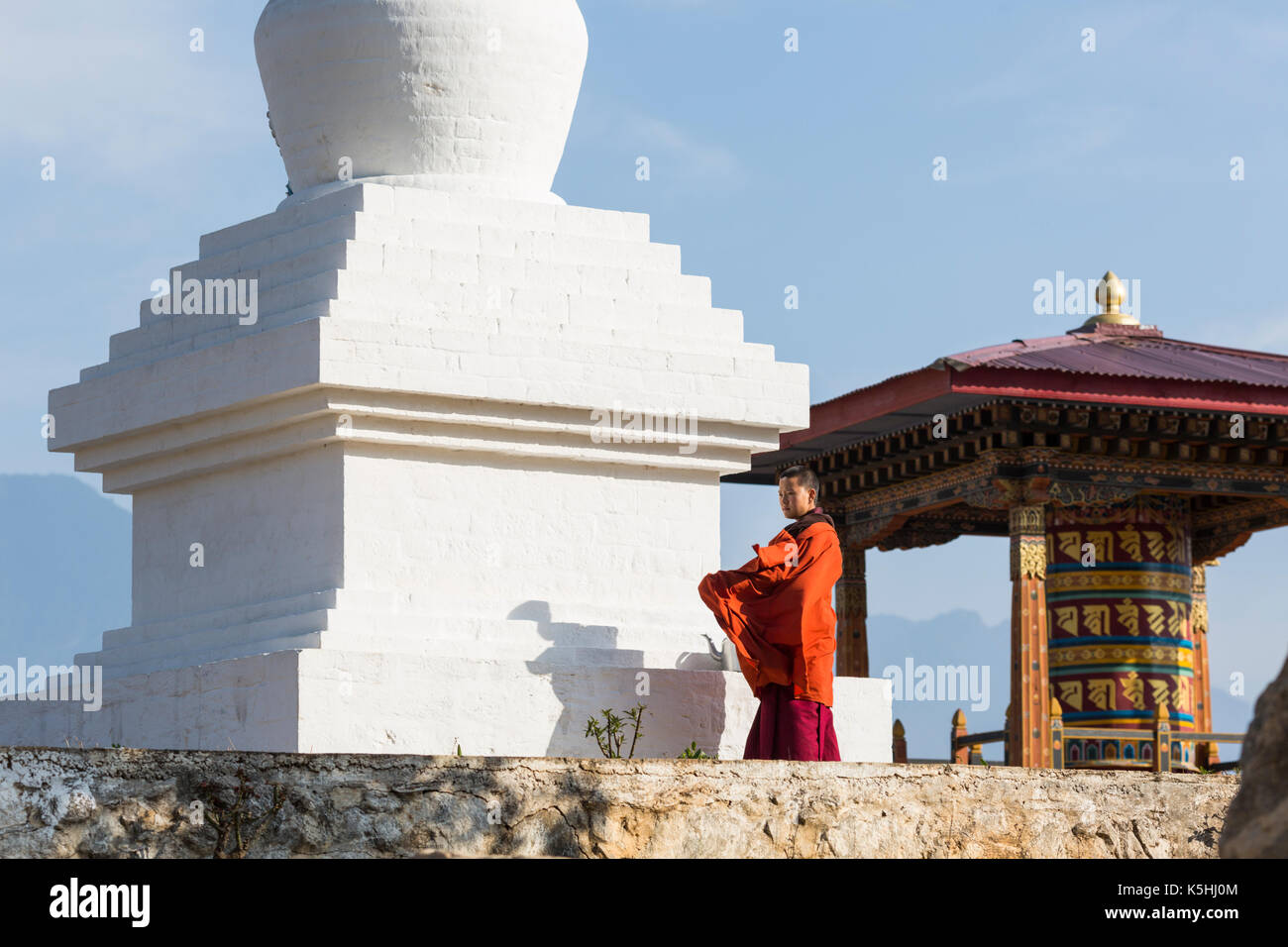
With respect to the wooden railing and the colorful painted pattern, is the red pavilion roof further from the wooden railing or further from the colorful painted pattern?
the wooden railing

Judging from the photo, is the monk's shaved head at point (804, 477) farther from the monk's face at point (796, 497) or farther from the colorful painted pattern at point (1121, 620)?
the colorful painted pattern at point (1121, 620)

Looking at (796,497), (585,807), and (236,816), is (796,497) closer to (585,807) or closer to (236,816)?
(585,807)

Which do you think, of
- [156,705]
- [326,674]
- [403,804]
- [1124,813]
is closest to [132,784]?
[403,804]

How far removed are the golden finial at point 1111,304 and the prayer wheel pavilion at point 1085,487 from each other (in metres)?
0.02

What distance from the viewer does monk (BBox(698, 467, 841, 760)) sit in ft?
25.2

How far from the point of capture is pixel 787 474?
8094 millimetres

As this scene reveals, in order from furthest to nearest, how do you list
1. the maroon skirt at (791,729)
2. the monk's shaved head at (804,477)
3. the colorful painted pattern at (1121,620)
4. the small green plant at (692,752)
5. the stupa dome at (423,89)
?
1. the colorful painted pattern at (1121,620)
2. the stupa dome at (423,89)
3. the monk's shaved head at (804,477)
4. the small green plant at (692,752)
5. the maroon skirt at (791,729)

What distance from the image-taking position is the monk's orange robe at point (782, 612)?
770 centimetres

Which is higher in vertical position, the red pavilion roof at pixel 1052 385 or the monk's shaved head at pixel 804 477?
the red pavilion roof at pixel 1052 385

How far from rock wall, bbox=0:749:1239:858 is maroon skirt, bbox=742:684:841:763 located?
35.1 inches

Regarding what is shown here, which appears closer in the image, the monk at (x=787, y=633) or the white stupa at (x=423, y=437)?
the monk at (x=787, y=633)

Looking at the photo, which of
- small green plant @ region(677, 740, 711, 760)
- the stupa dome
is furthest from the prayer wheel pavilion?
small green plant @ region(677, 740, 711, 760)

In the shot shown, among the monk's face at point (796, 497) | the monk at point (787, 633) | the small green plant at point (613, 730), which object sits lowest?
the small green plant at point (613, 730)

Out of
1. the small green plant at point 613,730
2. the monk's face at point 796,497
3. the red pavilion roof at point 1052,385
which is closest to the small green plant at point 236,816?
the small green plant at point 613,730
